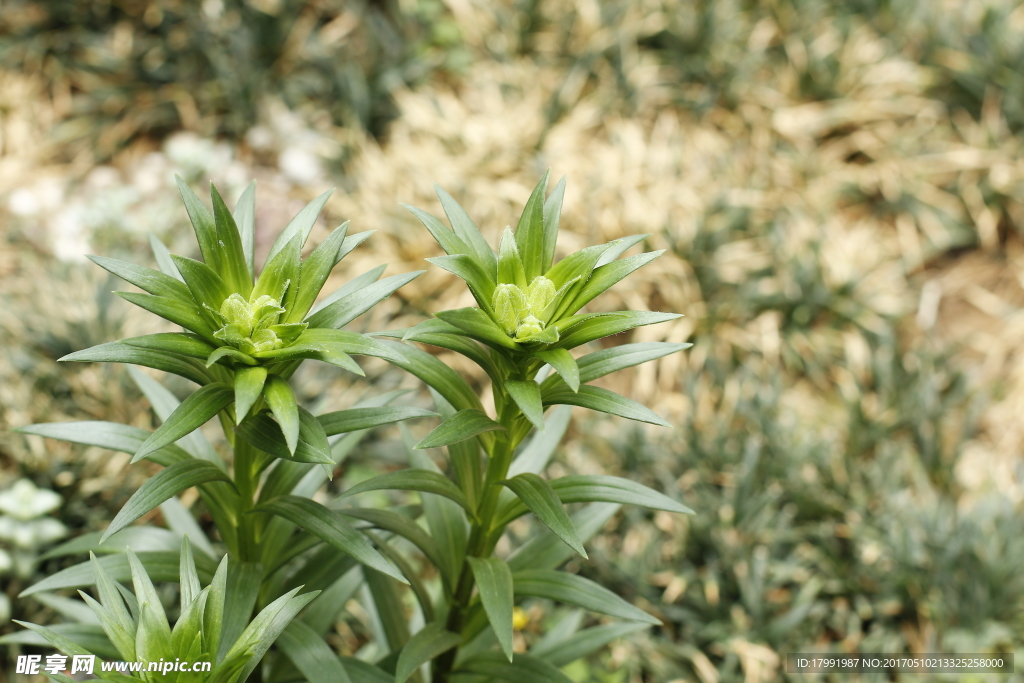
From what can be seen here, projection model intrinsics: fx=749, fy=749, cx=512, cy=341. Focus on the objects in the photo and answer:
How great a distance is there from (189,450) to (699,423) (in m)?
2.48

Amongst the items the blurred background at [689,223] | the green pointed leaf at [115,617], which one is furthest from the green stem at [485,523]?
the blurred background at [689,223]

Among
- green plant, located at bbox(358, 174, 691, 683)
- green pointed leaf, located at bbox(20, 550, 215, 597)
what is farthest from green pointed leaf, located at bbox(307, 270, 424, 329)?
green pointed leaf, located at bbox(20, 550, 215, 597)

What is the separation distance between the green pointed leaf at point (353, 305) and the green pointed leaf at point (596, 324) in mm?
246

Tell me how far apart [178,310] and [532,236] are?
0.55m

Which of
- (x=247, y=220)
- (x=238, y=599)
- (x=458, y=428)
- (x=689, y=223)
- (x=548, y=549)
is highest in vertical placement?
(x=247, y=220)

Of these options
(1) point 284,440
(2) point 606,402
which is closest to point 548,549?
(2) point 606,402

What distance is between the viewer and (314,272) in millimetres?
1180

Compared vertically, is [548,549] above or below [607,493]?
below

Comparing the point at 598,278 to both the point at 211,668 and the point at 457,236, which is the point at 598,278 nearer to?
the point at 457,236

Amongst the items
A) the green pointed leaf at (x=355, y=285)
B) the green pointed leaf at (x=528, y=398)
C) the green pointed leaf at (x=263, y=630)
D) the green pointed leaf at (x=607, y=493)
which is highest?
the green pointed leaf at (x=355, y=285)

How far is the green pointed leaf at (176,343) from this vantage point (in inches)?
41.6

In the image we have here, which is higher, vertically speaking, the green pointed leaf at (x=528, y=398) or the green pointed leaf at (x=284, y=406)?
the green pointed leaf at (x=284, y=406)

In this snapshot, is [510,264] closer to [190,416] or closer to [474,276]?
[474,276]

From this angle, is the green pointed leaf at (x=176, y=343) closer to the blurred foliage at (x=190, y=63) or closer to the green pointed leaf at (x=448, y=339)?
the green pointed leaf at (x=448, y=339)
